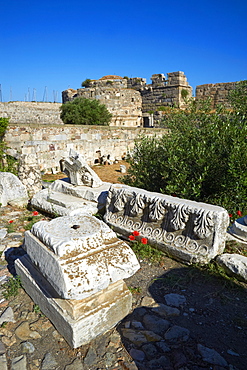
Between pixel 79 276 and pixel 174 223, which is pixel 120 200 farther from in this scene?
pixel 79 276

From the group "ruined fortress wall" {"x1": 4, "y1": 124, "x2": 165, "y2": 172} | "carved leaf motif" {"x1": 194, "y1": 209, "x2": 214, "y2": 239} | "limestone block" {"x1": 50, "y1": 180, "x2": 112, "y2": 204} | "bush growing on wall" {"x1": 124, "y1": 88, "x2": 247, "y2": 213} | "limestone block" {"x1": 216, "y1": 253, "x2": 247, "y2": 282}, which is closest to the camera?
"limestone block" {"x1": 216, "y1": 253, "x2": 247, "y2": 282}

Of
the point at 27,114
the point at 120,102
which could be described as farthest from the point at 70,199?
the point at 27,114

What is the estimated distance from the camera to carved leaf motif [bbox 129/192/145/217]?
380 centimetres

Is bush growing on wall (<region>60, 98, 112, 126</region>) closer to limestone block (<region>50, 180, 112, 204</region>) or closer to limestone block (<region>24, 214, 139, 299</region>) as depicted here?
limestone block (<region>50, 180, 112, 204</region>)

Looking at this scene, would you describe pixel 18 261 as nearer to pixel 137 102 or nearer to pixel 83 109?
pixel 83 109

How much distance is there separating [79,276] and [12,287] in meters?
1.16

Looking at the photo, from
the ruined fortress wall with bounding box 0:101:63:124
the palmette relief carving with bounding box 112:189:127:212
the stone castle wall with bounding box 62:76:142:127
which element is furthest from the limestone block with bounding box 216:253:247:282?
the ruined fortress wall with bounding box 0:101:63:124

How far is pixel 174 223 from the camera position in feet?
11.0

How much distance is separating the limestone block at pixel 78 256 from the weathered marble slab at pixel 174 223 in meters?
1.07

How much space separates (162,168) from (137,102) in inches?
613

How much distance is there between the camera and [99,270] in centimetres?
219

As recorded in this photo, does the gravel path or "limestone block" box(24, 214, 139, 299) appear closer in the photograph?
the gravel path

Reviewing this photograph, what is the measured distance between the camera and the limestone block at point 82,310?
80.9 inches

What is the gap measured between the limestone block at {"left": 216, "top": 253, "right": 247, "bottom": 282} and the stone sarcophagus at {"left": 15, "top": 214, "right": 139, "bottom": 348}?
1.23 meters
